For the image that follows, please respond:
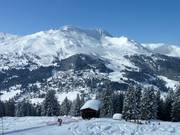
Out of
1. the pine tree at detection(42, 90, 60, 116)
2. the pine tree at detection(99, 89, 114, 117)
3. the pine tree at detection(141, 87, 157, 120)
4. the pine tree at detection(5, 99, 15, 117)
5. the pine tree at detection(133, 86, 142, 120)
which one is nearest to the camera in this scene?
the pine tree at detection(133, 86, 142, 120)

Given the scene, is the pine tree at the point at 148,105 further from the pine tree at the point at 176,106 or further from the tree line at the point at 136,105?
the pine tree at the point at 176,106

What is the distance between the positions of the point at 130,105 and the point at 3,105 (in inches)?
2591

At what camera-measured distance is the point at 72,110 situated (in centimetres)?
13300

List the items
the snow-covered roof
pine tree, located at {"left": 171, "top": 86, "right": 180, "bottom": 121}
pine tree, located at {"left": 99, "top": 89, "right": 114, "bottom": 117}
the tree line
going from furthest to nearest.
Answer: pine tree, located at {"left": 99, "top": 89, "right": 114, "bottom": 117} < pine tree, located at {"left": 171, "top": 86, "right": 180, "bottom": 121} < the tree line < the snow-covered roof

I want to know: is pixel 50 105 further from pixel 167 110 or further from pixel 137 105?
pixel 167 110

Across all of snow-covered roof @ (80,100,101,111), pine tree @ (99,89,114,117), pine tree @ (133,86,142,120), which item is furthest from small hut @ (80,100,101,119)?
pine tree @ (99,89,114,117)

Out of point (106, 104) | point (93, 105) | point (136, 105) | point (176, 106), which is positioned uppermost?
point (106, 104)

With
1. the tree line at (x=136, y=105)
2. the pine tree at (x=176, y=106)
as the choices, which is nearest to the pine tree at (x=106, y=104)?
the tree line at (x=136, y=105)

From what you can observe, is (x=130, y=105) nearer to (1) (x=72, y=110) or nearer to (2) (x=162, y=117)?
(2) (x=162, y=117)

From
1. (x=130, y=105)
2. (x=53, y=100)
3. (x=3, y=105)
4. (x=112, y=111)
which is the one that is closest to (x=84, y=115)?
(x=130, y=105)

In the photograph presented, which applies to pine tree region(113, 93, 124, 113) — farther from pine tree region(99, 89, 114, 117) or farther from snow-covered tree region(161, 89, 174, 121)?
snow-covered tree region(161, 89, 174, 121)

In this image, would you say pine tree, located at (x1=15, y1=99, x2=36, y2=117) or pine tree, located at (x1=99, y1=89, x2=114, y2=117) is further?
pine tree, located at (x1=15, y1=99, x2=36, y2=117)

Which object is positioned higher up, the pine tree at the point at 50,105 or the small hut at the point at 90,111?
the pine tree at the point at 50,105

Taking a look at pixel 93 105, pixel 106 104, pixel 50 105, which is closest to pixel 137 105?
pixel 93 105
